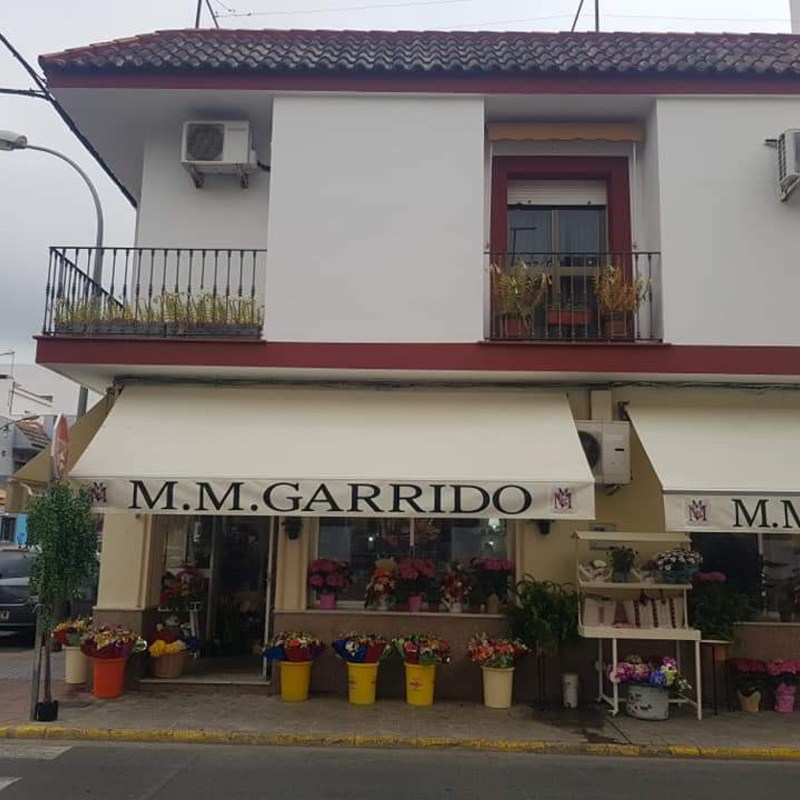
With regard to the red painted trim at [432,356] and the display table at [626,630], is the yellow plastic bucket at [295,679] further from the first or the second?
the red painted trim at [432,356]

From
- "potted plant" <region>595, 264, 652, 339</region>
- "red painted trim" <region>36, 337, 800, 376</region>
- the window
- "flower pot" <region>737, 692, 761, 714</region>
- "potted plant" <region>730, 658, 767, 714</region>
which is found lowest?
"flower pot" <region>737, 692, 761, 714</region>

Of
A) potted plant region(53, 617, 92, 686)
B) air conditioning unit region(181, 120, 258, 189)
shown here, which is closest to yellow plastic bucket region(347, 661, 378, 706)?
potted plant region(53, 617, 92, 686)

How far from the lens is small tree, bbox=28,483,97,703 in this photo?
8.64 m

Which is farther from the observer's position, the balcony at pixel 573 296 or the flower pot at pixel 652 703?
the balcony at pixel 573 296

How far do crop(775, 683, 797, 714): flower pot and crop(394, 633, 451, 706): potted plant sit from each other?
3842 mm

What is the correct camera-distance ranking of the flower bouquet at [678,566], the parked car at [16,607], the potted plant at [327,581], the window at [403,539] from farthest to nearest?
the parked car at [16,607] → the window at [403,539] → the potted plant at [327,581] → the flower bouquet at [678,566]

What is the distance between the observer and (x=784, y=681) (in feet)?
32.0

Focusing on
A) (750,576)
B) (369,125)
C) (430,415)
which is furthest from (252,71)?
(750,576)

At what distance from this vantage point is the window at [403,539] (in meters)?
10.7

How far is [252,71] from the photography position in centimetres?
1054

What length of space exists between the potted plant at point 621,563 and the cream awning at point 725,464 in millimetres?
1237

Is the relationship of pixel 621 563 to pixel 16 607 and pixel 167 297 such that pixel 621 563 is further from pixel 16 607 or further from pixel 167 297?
pixel 16 607

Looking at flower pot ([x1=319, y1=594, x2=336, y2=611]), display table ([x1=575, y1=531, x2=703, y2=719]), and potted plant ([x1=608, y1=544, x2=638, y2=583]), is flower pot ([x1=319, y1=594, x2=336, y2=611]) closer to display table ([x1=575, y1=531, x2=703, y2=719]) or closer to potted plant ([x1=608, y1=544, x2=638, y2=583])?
display table ([x1=575, y1=531, x2=703, y2=719])

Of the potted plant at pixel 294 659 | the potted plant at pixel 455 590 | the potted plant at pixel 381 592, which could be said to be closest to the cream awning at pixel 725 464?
the potted plant at pixel 455 590
